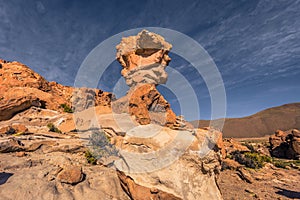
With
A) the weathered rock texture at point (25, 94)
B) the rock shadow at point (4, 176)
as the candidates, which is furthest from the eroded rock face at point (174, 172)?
the weathered rock texture at point (25, 94)

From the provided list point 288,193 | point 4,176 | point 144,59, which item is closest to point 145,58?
point 144,59

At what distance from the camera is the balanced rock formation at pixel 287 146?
1762cm

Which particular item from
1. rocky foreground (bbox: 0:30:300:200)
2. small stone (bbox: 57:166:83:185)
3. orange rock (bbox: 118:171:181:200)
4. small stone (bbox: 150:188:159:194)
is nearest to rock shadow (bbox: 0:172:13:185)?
rocky foreground (bbox: 0:30:300:200)

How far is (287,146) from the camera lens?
19094 millimetres

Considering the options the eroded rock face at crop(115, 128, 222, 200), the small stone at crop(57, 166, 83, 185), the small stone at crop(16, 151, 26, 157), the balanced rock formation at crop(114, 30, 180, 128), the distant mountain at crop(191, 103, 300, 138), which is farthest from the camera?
the distant mountain at crop(191, 103, 300, 138)

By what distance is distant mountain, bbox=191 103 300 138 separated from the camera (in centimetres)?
7744

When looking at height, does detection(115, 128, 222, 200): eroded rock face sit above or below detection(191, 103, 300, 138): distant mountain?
below

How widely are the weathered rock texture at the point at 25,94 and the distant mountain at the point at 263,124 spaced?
66.2 meters

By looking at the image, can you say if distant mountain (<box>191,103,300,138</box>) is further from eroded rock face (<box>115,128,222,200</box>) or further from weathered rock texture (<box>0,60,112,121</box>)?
eroded rock face (<box>115,128,222,200</box>)

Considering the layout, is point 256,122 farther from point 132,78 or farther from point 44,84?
point 44,84

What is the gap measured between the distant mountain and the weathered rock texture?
66.2 meters

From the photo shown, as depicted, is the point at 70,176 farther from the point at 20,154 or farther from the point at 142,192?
the point at 20,154

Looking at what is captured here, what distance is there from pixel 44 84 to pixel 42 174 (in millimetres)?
16613

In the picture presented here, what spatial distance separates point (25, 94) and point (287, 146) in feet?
92.8
